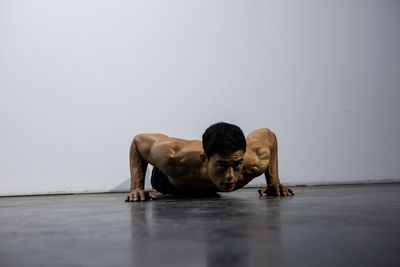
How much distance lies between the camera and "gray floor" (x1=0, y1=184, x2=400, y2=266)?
690 millimetres

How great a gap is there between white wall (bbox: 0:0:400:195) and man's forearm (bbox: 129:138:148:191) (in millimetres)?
758

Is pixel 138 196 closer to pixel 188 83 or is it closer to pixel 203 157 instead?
pixel 203 157

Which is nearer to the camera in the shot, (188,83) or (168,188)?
(168,188)

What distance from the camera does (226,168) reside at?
5.79 ft

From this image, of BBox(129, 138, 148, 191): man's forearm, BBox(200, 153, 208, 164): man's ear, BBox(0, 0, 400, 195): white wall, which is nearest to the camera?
BBox(200, 153, 208, 164): man's ear

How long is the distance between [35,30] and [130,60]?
0.86m

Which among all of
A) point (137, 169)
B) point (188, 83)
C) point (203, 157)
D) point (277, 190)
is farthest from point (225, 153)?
point (188, 83)

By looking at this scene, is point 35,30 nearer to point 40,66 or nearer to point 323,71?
point 40,66

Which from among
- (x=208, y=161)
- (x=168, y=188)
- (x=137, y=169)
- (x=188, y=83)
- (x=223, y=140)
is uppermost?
(x=188, y=83)

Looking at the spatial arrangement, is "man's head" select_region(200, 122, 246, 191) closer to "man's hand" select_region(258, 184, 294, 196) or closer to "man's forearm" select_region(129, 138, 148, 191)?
"man's hand" select_region(258, 184, 294, 196)

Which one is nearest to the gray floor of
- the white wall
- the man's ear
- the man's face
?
the man's face

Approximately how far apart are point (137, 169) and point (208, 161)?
0.63 m

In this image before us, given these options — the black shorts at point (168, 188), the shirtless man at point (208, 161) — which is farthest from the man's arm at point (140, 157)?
the black shorts at point (168, 188)

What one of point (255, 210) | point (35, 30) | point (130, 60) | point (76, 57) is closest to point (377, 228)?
point (255, 210)
